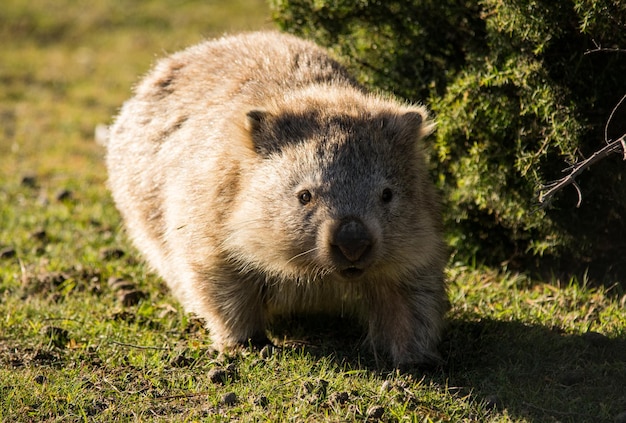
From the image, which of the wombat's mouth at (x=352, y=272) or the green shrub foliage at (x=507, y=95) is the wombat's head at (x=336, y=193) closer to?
the wombat's mouth at (x=352, y=272)

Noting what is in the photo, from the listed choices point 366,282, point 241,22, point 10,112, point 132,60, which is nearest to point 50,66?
point 132,60

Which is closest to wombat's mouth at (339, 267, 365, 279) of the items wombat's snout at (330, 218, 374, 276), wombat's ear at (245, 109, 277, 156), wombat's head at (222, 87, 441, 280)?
wombat's head at (222, 87, 441, 280)

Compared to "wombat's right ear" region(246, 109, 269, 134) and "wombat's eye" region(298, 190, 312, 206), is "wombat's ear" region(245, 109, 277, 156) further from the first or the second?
"wombat's eye" region(298, 190, 312, 206)

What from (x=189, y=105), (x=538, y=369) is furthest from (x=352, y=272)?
(x=189, y=105)

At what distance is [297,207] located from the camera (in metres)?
4.95

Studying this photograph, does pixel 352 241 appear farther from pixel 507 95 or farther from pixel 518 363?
pixel 507 95

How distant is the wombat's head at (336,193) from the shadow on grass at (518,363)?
564 mm

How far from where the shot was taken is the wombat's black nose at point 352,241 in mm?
4652

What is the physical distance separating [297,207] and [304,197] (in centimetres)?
7

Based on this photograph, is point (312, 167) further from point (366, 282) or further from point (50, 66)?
point (50, 66)

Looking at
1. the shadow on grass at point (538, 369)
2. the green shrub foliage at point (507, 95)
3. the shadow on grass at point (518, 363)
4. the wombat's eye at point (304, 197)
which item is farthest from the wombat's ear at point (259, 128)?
the shadow on grass at point (538, 369)

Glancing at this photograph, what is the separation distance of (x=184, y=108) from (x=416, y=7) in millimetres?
1907

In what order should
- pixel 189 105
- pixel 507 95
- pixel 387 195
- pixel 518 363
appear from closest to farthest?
1. pixel 387 195
2. pixel 518 363
3. pixel 507 95
4. pixel 189 105

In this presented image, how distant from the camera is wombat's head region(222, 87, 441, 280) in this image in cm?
481
